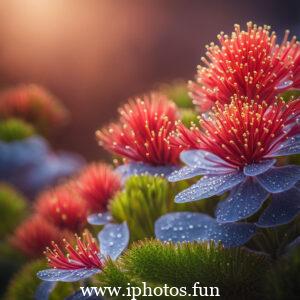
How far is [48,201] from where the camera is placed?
0.83 metres

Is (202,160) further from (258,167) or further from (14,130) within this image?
(14,130)

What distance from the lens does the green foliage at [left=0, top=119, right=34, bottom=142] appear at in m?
1.29

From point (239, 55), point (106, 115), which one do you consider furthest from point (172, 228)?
point (106, 115)

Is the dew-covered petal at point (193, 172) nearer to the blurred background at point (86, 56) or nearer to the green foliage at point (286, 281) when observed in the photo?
the green foliage at point (286, 281)

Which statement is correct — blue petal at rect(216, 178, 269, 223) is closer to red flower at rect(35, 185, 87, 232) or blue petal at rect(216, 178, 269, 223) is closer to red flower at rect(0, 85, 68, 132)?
red flower at rect(35, 185, 87, 232)

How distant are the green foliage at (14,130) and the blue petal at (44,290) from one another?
2.09 ft

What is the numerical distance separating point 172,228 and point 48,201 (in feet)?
0.79

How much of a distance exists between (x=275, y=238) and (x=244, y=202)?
0.29 feet

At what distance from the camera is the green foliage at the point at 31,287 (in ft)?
2.45

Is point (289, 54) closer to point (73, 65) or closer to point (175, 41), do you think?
point (73, 65)

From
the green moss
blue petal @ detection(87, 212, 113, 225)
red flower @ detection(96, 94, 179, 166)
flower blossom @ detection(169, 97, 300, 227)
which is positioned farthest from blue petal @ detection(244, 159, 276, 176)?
the green moss

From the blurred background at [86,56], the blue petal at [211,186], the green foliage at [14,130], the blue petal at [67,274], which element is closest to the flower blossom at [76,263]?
the blue petal at [67,274]

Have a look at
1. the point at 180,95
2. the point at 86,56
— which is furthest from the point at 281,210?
the point at 86,56

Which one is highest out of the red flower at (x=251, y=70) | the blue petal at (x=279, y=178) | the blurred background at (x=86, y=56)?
the blurred background at (x=86, y=56)
